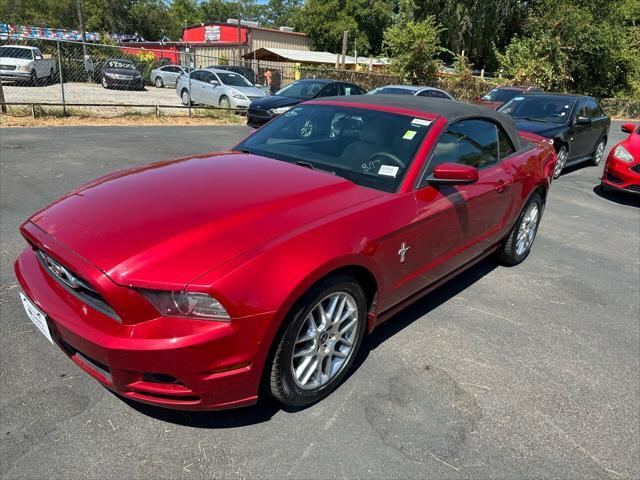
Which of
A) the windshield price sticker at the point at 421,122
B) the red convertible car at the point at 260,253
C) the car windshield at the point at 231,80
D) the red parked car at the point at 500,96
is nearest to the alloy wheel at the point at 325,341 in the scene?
the red convertible car at the point at 260,253

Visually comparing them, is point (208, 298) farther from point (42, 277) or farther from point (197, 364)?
point (42, 277)

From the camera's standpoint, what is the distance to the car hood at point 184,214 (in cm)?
215

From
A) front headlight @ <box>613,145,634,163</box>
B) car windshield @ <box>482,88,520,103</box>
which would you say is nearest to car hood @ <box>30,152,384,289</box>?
front headlight @ <box>613,145,634,163</box>

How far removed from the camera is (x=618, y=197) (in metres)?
8.74

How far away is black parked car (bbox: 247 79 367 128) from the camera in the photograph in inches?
488

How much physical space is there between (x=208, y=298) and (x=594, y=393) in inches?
99.6

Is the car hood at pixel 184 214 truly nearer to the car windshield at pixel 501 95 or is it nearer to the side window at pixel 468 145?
the side window at pixel 468 145

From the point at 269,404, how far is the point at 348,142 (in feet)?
6.21

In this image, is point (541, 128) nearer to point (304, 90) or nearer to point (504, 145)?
point (504, 145)

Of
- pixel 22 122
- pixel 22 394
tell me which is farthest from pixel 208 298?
pixel 22 122

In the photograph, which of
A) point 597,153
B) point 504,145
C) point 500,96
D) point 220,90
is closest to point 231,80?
point 220,90

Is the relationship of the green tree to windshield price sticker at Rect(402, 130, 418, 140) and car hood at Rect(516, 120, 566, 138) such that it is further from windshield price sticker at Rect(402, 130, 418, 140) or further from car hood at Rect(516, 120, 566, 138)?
windshield price sticker at Rect(402, 130, 418, 140)

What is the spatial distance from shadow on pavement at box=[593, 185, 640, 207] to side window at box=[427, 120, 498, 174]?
5559 millimetres

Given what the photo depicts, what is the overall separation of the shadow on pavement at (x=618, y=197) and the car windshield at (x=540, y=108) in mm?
1511
